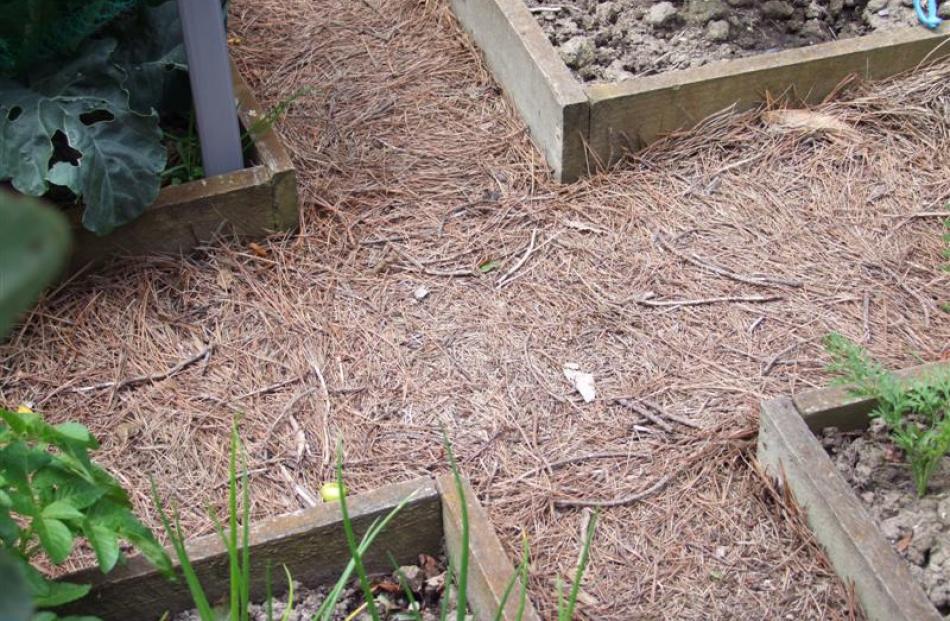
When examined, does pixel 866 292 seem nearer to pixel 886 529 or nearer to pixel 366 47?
pixel 886 529

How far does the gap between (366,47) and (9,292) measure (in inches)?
137

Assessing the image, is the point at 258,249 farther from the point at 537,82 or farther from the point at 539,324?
the point at 537,82

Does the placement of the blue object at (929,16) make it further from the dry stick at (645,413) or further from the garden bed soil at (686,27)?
the dry stick at (645,413)

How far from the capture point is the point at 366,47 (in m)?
3.84

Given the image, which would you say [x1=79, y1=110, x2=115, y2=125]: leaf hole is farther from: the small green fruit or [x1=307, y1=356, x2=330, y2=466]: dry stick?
the small green fruit

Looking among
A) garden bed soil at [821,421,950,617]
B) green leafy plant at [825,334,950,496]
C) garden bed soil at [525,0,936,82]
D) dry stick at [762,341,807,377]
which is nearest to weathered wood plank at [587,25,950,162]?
garden bed soil at [525,0,936,82]

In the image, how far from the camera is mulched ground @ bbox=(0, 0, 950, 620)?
2.39 metres

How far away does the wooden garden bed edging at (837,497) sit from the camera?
1979mm

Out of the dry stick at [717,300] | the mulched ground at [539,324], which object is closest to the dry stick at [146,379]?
the mulched ground at [539,324]

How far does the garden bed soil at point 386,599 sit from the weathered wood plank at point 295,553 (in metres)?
0.02

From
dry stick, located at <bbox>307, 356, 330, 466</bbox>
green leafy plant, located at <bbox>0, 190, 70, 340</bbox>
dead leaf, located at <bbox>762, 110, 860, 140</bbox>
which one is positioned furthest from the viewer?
dead leaf, located at <bbox>762, 110, 860, 140</bbox>

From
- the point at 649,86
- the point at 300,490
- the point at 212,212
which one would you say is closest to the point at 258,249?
the point at 212,212

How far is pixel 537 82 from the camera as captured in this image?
3279 millimetres

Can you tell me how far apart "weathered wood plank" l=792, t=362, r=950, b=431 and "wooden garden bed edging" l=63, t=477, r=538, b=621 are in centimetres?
72
